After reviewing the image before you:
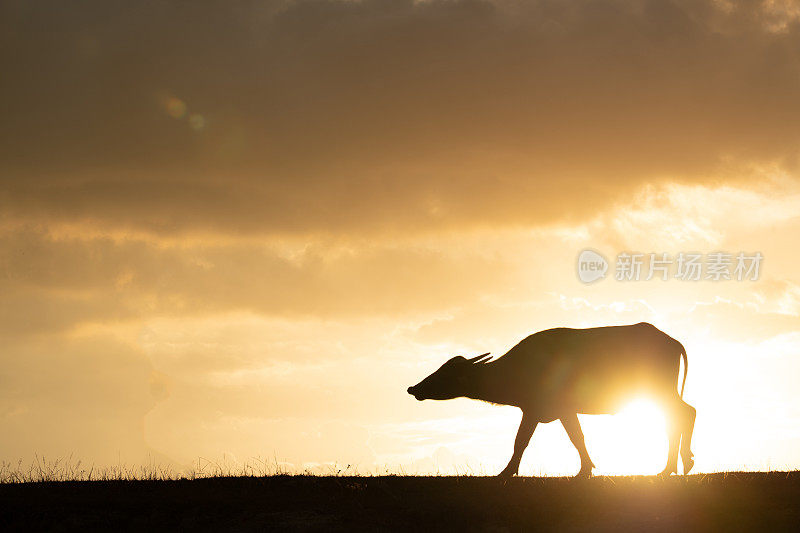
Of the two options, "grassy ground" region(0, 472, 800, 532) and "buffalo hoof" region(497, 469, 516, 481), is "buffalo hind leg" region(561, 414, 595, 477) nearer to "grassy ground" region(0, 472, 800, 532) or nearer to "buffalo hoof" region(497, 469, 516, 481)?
"buffalo hoof" region(497, 469, 516, 481)

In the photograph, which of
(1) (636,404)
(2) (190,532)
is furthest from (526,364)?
(2) (190,532)

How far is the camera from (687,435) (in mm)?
20641

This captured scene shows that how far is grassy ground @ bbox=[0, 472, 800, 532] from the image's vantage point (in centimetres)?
1577

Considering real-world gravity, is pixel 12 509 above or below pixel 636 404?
below

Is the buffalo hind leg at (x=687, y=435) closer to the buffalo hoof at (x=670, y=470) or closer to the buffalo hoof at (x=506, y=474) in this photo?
the buffalo hoof at (x=670, y=470)

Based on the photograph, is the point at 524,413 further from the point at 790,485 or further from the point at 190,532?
the point at 190,532

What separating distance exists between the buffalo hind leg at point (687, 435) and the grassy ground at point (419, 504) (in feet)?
6.08

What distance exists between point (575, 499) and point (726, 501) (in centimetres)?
256

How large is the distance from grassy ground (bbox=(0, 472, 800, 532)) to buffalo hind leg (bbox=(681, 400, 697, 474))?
6.08ft

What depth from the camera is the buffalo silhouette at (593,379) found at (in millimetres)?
20703

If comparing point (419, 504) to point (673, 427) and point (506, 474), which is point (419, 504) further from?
point (673, 427)

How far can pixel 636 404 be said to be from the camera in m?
21.1

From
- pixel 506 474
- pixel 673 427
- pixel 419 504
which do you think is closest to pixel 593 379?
pixel 673 427

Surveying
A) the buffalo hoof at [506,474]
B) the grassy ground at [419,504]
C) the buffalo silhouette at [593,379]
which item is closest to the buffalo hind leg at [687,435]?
the buffalo silhouette at [593,379]
